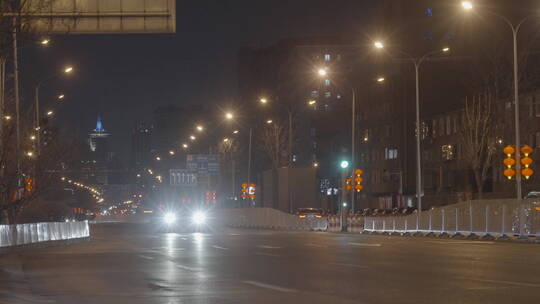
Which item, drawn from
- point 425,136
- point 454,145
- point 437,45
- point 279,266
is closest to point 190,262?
point 279,266

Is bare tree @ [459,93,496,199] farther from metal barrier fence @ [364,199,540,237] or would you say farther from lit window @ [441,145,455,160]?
lit window @ [441,145,455,160]

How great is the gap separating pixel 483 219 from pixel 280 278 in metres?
25.1

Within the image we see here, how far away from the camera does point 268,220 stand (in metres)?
76.0

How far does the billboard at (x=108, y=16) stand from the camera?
29781 millimetres

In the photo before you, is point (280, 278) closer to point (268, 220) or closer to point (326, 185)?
point (268, 220)

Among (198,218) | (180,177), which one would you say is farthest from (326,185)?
(198,218)

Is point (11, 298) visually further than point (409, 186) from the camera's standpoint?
No

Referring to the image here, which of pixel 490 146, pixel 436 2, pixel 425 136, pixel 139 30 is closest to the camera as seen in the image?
pixel 139 30

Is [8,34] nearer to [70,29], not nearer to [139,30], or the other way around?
[70,29]

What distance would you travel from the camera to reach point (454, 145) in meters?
102

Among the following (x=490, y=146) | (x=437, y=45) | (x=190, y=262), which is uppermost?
(x=437, y=45)

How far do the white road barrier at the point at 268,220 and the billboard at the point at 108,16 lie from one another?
3701 centimetres

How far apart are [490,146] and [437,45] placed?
47151 mm

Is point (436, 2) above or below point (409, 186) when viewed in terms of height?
above
